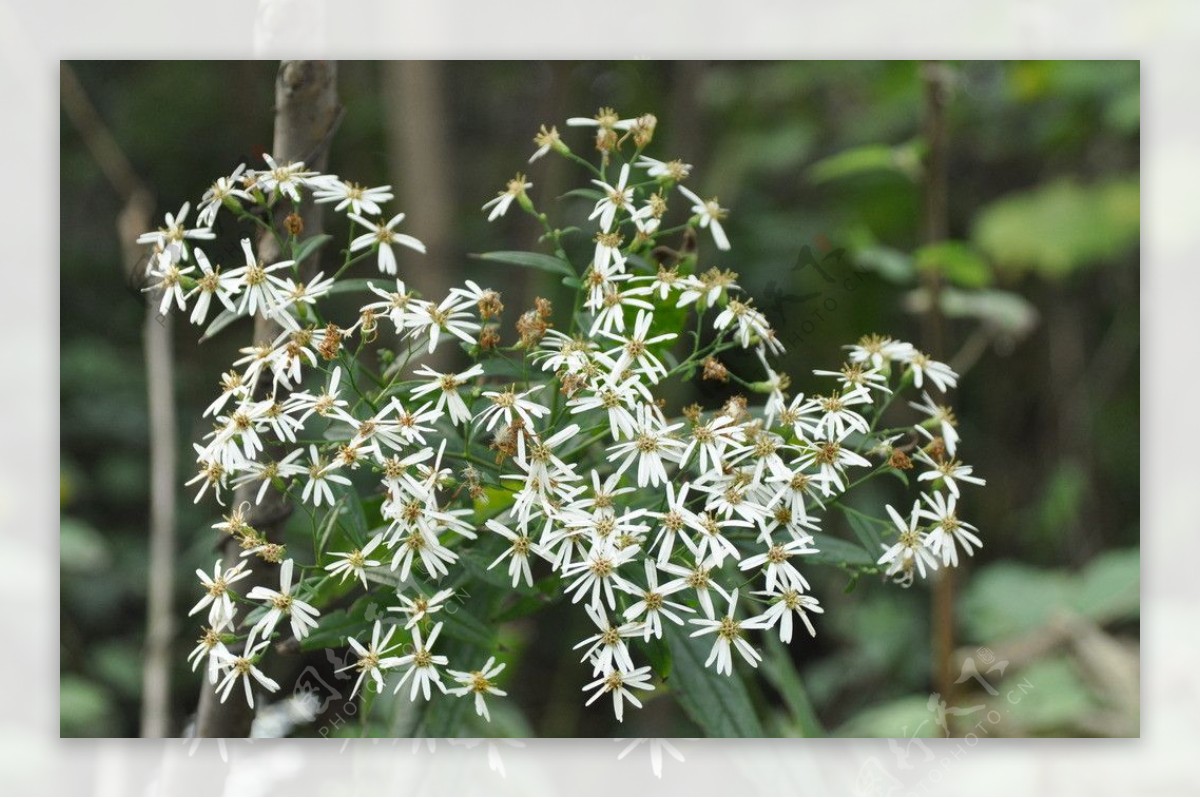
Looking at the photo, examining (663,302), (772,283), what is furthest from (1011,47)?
(663,302)

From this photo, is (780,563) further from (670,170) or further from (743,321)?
(670,170)

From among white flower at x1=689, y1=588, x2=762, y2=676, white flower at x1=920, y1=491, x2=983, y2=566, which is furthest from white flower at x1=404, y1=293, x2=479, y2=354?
white flower at x1=920, y1=491, x2=983, y2=566

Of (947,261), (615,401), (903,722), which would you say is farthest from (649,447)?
(903,722)

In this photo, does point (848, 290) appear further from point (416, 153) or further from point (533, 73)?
point (416, 153)

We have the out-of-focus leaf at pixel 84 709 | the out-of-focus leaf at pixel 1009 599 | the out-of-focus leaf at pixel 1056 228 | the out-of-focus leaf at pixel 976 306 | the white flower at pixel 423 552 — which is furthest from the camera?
the out-of-focus leaf at pixel 1056 228

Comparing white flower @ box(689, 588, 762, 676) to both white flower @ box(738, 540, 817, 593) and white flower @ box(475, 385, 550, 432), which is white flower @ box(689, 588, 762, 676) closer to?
white flower @ box(738, 540, 817, 593)

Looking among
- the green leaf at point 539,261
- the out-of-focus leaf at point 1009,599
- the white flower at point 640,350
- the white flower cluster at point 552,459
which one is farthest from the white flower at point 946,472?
the out-of-focus leaf at point 1009,599

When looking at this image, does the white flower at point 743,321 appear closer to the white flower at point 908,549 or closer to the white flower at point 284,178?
the white flower at point 908,549
